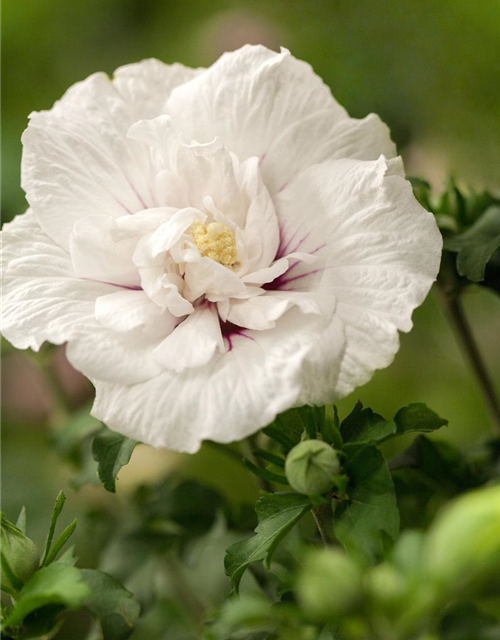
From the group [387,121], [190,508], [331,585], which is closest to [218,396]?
[331,585]

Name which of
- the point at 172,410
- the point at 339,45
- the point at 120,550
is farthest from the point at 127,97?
the point at 339,45

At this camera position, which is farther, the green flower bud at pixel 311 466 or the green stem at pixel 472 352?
the green stem at pixel 472 352

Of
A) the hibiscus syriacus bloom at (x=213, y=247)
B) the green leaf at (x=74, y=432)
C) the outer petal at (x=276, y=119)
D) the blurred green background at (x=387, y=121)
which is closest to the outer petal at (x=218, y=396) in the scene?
the hibiscus syriacus bloom at (x=213, y=247)

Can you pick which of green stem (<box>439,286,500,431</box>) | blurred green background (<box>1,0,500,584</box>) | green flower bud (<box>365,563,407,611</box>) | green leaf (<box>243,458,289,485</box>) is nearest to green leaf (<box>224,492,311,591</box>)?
green leaf (<box>243,458,289,485</box>)

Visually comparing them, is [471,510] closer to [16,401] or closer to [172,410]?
[172,410]

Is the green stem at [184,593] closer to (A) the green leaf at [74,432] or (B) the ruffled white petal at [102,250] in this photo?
(A) the green leaf at [74,432]

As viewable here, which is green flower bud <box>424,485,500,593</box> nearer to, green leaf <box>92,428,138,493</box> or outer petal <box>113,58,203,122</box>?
green leaf <box>92,428,138,493</box>

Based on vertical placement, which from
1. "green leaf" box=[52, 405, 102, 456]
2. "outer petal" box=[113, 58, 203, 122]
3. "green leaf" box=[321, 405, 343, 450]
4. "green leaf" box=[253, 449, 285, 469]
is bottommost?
"green leaf" box=[52, 405, 102, 456]
